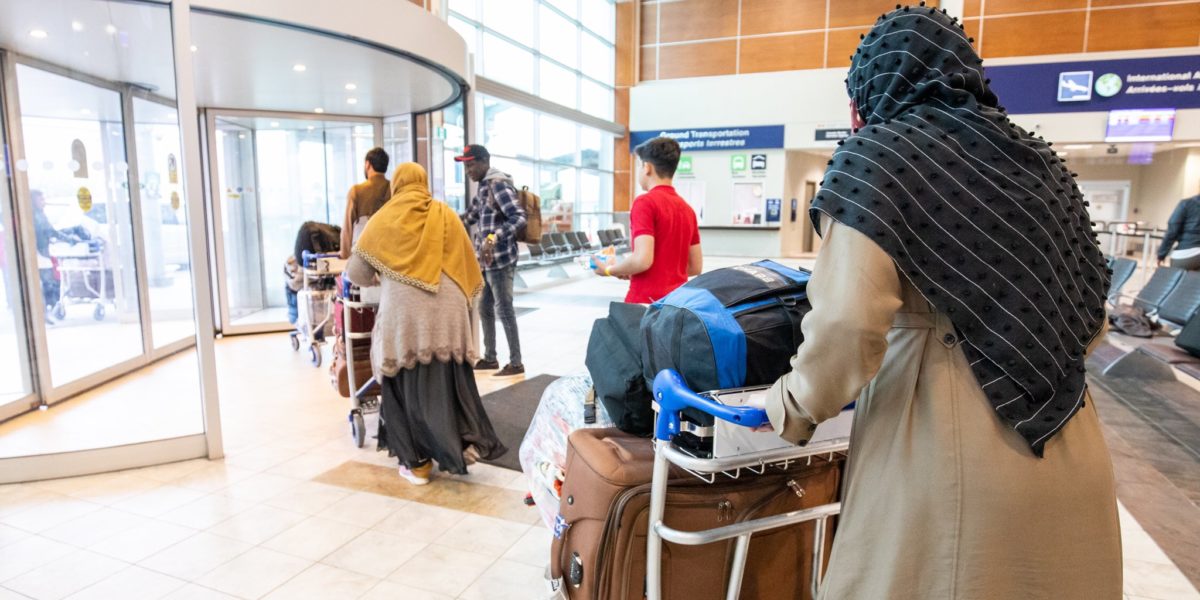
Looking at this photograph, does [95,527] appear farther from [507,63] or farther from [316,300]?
[507,63]

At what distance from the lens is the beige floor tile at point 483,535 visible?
2.56 m

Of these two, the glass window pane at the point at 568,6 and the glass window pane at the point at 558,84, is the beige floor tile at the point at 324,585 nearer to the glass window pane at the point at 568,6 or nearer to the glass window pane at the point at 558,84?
the glass window pane at the point at 558,84

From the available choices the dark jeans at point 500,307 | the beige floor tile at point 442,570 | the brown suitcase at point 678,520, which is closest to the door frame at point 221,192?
the dark jeans at point 500,307

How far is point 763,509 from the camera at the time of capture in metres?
1.46

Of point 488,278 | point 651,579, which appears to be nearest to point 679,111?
point 488,278

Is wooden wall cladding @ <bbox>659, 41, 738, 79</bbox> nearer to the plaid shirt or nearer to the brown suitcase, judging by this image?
the plaid shirt

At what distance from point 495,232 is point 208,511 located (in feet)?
8.86

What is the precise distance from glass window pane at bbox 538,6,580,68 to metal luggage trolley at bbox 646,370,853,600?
45.6 ft

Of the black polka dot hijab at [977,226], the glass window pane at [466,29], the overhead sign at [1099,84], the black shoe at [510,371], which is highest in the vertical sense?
the glass window pane at [466,29]

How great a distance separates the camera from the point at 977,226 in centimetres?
99

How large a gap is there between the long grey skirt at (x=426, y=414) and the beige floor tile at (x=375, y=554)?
49 centimetres

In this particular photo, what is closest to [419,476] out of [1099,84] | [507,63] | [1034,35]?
[507,63]

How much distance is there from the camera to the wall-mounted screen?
1305 cm

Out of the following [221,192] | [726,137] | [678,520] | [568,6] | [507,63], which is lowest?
[678,520]
